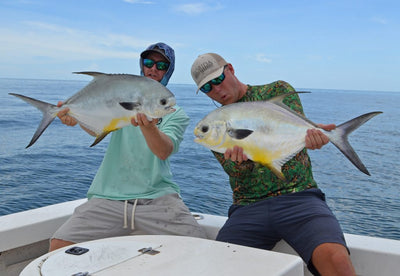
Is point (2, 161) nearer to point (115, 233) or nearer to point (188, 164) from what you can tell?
point (188, 164)

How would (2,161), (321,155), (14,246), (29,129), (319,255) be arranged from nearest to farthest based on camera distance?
(319,255) → (14,246) → (2,161) → (321,155) → (29,129)

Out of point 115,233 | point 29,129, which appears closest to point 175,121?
point 115,233

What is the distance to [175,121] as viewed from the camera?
2.83 metres

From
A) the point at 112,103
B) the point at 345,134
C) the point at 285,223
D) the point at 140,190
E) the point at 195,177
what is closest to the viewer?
the point at 345,134

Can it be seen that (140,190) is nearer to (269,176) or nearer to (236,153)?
(269,176)

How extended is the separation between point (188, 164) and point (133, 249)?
11.9 m

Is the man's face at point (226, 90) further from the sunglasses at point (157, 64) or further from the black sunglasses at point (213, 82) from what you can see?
the sunglasses at point (157, 64)

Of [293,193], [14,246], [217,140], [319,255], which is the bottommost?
[14,246]

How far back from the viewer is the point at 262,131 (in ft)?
6.69

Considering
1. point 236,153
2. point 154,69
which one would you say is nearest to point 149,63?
point 154,69

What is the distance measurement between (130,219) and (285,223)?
0.90 metres

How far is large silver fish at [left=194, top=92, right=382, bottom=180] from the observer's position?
2.00m

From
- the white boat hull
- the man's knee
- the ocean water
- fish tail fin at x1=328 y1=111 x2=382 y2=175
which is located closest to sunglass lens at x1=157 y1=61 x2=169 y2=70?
the white boat hull

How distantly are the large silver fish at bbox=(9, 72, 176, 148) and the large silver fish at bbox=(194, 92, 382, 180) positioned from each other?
227 millimetres
